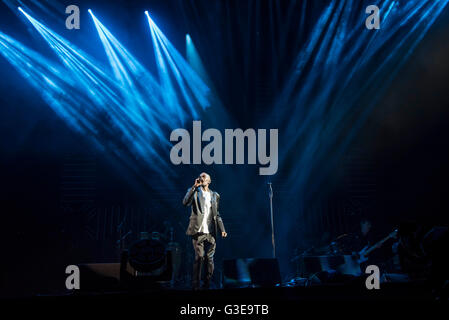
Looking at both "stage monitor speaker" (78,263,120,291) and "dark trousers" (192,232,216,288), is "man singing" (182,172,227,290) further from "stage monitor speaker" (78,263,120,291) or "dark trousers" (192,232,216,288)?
"stage monitor speaker" (78,263,120,291)

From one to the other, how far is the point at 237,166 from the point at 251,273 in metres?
4.15

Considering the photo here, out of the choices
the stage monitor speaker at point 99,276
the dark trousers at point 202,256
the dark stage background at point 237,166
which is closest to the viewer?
the stage monitor speaker at point 99,276

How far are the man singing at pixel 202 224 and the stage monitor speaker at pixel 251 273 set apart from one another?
1.40ft

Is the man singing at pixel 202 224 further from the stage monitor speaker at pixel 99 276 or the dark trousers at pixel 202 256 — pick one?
the stage monitor speaker at pixel 99 276

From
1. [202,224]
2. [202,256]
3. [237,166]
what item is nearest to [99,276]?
[202,256]

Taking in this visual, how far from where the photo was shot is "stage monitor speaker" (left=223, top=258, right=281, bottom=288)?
17.1ft

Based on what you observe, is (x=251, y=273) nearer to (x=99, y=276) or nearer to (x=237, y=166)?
(x=99, y=276)

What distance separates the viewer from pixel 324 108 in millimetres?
9102

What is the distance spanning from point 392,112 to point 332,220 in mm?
3248

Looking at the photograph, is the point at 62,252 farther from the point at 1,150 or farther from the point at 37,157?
the point at 1,150

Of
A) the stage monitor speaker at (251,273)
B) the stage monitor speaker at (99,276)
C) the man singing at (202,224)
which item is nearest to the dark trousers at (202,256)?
the man singing at (202,224)

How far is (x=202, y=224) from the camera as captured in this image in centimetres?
566

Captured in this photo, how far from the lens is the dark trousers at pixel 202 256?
5488 millimetres

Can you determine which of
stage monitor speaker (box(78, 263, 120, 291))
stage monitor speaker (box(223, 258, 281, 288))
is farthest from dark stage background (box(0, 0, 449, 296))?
stage monitor speaker (box(78, 263, 120, 291))
